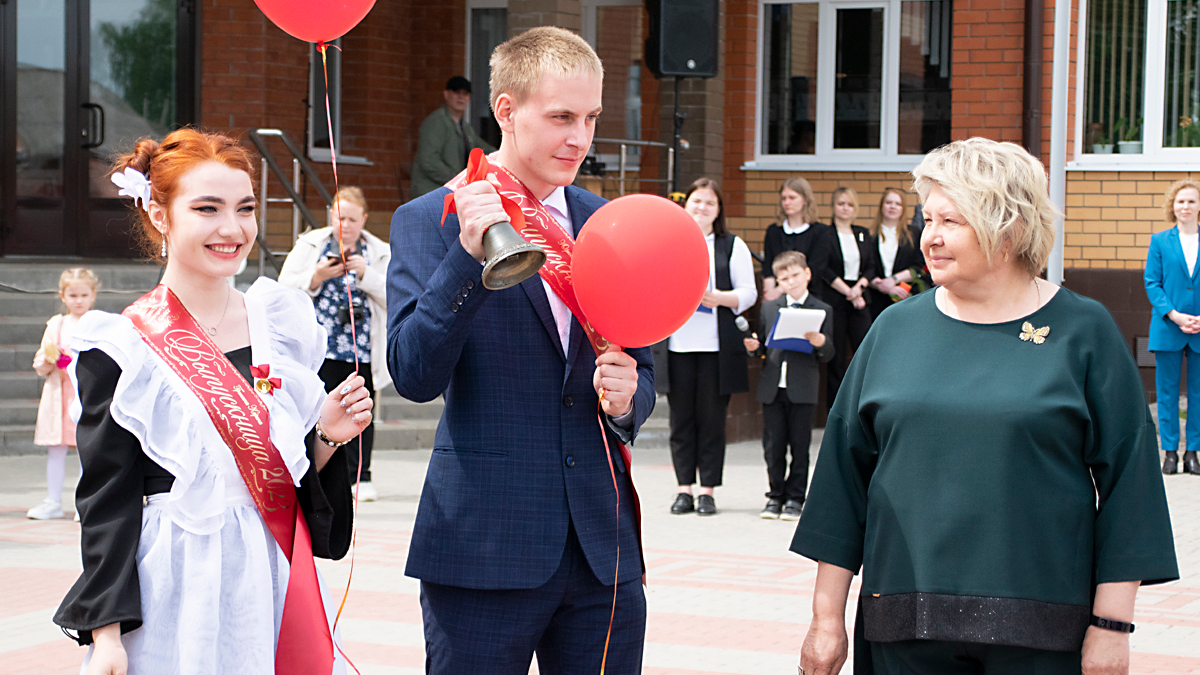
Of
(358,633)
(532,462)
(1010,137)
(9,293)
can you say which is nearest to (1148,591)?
(358,633)

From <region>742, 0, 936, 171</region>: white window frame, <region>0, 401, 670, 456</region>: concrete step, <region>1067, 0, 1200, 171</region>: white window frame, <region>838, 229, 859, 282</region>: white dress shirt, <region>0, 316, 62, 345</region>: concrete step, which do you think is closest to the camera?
<region>0, 401, 670, 456</region>: concrete step

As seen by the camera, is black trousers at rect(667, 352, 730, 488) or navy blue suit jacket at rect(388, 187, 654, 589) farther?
black trousers at rect(667, 352, 730, 488)

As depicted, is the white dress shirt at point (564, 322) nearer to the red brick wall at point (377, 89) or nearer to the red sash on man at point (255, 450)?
the red sash on man at point (255, 450)

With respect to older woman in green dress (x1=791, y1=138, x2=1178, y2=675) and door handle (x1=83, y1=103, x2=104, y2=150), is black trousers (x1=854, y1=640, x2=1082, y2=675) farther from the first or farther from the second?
door handle (x1=83, y1=103, x2=104, y2=150)

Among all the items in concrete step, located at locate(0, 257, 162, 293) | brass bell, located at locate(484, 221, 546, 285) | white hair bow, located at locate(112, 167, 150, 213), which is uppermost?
white hair bow, located at locate(112, 167, 150, 213)

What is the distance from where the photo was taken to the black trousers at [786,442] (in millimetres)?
8711

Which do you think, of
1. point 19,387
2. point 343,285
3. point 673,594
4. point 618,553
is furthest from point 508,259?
point 19,387

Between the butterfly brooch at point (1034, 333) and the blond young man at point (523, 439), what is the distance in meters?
0.77

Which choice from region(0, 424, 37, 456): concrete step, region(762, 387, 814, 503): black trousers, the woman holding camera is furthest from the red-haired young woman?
region(0, 424, 37, 456): concrete step

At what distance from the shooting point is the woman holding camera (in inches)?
325

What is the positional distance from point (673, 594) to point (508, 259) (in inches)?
173

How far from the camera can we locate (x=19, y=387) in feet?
37.6

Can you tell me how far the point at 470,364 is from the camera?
2771 millimetres

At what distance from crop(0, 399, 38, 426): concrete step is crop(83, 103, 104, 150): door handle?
408 cm
